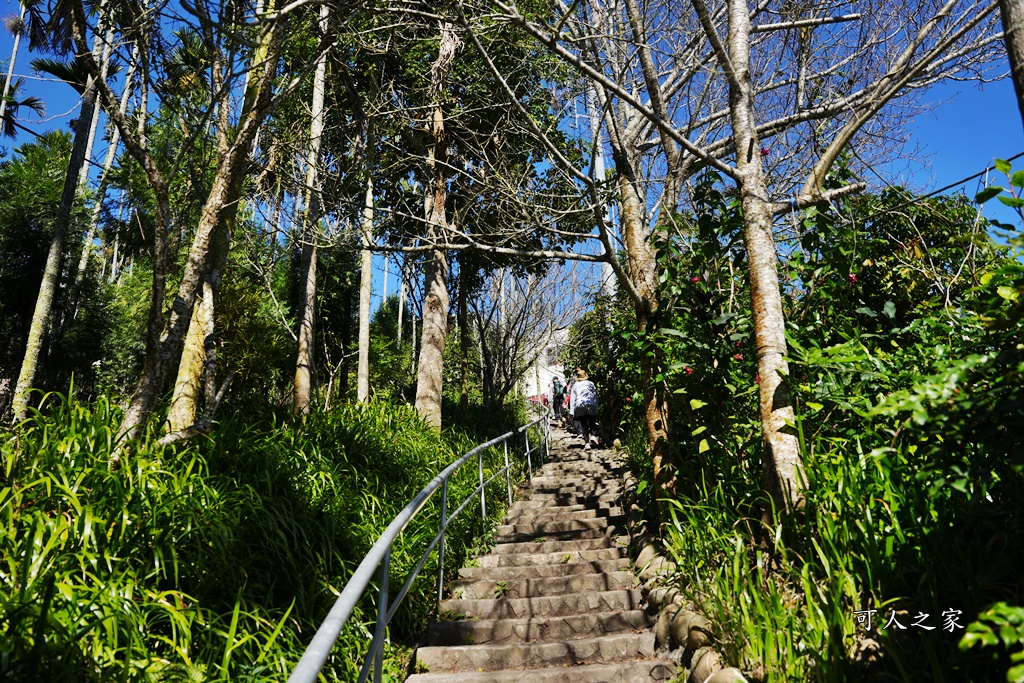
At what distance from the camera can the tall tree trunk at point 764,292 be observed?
9.77 ft

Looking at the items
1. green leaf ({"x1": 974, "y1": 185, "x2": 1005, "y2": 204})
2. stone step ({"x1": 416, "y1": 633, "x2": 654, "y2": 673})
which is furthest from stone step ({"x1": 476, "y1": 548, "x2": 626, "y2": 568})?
green leaf ({"x1": 974, "y1": 185, "x2": 1005, "y2": 204})

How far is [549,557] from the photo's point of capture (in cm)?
500

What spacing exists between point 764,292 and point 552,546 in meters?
3.18

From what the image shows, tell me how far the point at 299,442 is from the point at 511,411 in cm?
858

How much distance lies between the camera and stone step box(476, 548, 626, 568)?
4922 millimetres

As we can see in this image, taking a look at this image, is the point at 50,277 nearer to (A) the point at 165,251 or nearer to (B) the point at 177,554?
(A) the point at 165,251

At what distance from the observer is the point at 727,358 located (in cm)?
390

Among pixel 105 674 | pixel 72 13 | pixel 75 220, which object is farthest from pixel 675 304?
pixel 75 220

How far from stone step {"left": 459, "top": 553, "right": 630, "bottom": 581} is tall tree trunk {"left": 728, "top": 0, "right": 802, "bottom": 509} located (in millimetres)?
2015

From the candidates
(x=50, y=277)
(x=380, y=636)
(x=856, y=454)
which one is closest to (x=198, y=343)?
(x=380, y=636)

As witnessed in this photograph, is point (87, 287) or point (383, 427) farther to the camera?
point (87, 287)

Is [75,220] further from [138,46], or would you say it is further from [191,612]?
[191,612]

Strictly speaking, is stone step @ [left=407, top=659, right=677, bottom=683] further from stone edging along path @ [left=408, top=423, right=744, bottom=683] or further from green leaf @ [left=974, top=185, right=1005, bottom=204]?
green leaf @ [left=974, top=185, right=1005, bottom=204]

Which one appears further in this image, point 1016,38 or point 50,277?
point 50,277
